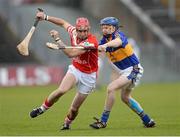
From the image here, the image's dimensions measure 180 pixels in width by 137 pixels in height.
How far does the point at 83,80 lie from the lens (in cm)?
1706

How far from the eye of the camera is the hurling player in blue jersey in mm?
17281

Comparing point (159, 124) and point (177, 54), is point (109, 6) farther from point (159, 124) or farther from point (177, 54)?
point (159, 124)

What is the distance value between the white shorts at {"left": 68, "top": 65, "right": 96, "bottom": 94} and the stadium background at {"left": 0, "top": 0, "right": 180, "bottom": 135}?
13384 millimetres

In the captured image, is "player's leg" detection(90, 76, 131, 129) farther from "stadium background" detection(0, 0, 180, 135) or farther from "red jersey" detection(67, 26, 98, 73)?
"stadium background" detection(0, 0, 180, 135)

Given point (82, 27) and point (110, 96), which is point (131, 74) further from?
point (82, 27)

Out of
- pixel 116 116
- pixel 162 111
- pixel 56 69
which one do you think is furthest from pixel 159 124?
pixel 56 69

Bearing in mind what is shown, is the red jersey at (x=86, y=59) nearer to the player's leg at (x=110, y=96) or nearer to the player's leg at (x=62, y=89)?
the player's leg at (x=62, y=89)

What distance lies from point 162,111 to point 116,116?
206 centimetres

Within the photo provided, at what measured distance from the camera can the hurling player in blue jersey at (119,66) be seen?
17.3 metres

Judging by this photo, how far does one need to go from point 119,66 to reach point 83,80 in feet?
3.29

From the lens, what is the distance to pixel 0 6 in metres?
42.2

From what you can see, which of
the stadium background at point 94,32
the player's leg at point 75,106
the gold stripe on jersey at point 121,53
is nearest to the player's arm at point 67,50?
the player's leg at point 75,106

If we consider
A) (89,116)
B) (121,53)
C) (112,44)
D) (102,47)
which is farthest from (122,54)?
(89,116)

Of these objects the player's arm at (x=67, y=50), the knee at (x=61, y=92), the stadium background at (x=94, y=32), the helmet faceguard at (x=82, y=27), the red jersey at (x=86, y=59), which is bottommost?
the stadium background at (x=94, y=32)
